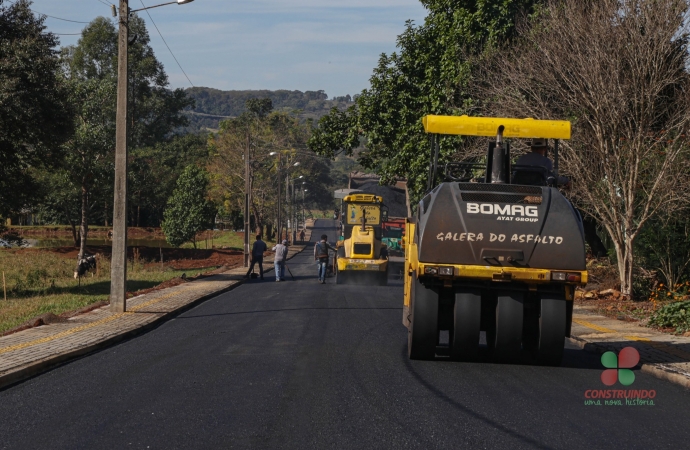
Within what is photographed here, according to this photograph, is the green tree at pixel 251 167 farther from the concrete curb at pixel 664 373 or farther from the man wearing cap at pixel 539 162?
the concrete curb at pixel 664 373

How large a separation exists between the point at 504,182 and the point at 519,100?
12.9 m

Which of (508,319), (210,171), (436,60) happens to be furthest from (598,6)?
(210,171)

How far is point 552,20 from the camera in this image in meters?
22.8

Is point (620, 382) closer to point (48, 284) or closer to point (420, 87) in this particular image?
point (420, 87)

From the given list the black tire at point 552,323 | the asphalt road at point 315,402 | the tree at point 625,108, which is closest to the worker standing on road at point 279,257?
the tree at point 625,108

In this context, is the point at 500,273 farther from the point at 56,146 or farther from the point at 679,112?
the point at 56,146

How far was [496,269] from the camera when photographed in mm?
10492

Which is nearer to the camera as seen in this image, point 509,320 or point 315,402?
point 315,402

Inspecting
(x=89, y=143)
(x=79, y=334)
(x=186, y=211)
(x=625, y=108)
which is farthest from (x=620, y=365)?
(x=186, y=211)

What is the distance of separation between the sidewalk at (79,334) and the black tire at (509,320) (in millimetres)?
6241

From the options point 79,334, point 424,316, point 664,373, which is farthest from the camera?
point 79,334

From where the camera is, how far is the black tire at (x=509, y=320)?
10.9m

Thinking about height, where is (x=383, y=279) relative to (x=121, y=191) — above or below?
Result: below

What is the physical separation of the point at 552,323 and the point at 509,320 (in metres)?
0.58
